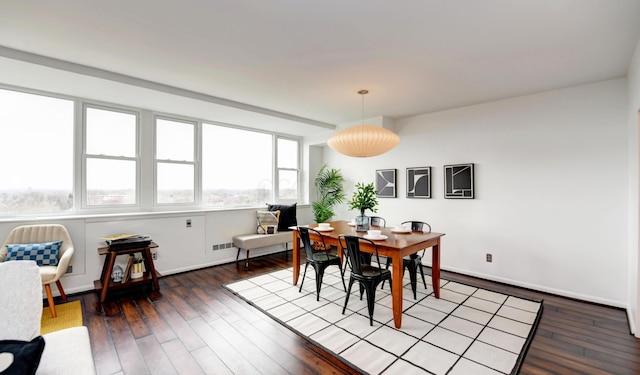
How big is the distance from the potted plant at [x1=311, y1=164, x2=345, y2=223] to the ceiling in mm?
2640

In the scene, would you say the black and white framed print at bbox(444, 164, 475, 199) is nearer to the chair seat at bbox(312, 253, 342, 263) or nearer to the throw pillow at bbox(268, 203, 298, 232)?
the chair seat at bbox(312, 253, 342, 263)

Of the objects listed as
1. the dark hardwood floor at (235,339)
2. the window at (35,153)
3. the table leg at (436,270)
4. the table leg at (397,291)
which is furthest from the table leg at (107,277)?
the table leg at (436,270)

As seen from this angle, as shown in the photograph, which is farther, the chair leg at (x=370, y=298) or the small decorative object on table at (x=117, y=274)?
the small decorative object on table at (x=117, y=274)

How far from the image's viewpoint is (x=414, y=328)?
109 inches

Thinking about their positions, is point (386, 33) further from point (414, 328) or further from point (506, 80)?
point (414, 328)

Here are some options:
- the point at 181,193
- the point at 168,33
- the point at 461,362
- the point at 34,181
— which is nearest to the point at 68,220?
the point at 34,181

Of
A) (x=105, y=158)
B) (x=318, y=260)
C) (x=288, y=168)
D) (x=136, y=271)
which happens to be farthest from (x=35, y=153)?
(x=288, y=168)

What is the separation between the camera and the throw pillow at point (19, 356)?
1.03 metres

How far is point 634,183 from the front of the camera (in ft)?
9.35

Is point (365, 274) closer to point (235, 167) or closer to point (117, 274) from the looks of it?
point (117, 274)

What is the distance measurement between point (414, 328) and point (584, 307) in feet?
7.17

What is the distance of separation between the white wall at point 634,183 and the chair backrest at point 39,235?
587 centimetres

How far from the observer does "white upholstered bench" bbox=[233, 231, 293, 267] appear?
16.1 feet

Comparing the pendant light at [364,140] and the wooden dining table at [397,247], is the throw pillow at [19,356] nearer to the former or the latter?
the wooden dining table at [397,247]
